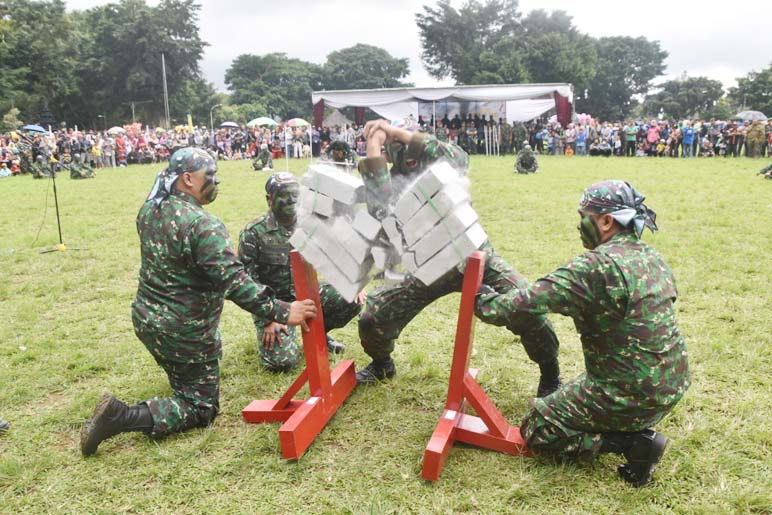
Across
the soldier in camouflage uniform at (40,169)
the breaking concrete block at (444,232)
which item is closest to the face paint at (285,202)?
the breaking concrete block at (444,232)

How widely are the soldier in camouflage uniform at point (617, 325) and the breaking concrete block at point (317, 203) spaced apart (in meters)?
1.07

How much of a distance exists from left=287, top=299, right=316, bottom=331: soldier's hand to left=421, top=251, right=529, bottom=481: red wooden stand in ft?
3.05

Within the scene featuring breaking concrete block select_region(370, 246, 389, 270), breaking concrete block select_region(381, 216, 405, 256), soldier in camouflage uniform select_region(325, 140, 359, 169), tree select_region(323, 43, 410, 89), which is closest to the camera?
breaking concrete block select_region(381, 216, 405, 256)

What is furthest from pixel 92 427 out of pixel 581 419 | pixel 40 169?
pixel 40 169

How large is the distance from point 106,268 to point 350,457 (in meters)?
5.92

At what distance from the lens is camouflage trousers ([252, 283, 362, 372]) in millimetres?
4449

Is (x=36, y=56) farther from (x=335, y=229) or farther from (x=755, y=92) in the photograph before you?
(x=755, y=92)

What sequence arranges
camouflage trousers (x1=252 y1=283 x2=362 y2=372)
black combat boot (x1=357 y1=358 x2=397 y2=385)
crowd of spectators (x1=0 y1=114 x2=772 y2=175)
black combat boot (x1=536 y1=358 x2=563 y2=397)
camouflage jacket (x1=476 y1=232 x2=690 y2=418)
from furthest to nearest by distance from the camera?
crowd of spectators (x1=0 y1=114 x2=772 y2=175) → camouflage trousers (x1=252 y1=283 x2=362 y2=372) → black combat boot (x1=357 y1=358 x2=397 y2=385) → black combat boot (x1=536 y1=358 x2=563 y2=397) → camouflage jacket (x1=476 y1=232 x2=690 y2=418)

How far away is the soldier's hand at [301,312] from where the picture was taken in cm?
338

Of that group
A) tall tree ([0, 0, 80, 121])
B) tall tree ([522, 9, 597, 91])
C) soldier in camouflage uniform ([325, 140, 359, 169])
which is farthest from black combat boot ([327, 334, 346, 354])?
tall tree ([522, 9, 597, 91])

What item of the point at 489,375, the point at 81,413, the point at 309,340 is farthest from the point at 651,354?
the point at 81,413

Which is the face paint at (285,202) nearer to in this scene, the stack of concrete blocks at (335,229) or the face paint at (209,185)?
the face paint at (209,185)

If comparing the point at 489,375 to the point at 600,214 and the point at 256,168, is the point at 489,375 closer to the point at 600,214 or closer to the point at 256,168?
the point at 600,214

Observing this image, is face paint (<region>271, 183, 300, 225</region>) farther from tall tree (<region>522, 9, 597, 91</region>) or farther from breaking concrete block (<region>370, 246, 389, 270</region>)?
tall tree (<region>522, 9, 597, 91</region>)
